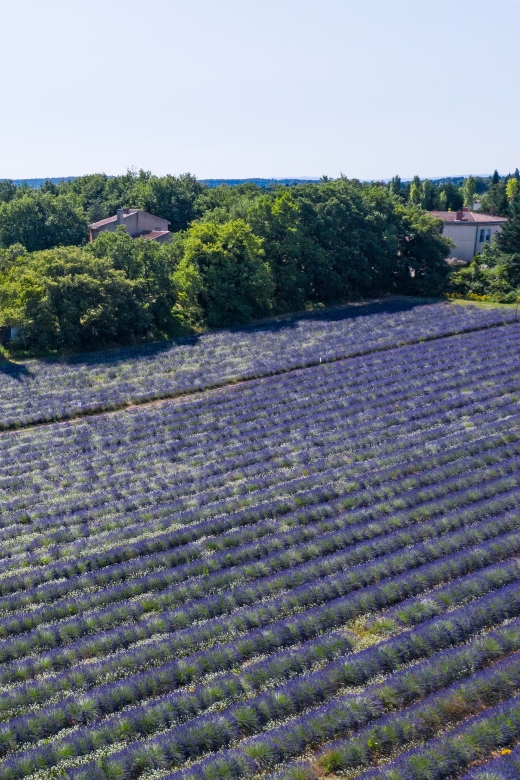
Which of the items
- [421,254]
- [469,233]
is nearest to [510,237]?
[421,254]

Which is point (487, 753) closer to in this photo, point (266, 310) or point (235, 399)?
point (235, 399)

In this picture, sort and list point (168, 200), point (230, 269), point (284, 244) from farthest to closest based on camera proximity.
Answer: point (168, 200) → point (284, 244) → point (230, 269)

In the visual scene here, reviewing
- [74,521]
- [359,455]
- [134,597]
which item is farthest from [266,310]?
[134,597]

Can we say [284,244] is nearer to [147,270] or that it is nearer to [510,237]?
[147,270]

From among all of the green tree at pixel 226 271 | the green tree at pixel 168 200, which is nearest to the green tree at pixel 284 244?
the green tree at pixel 226 271

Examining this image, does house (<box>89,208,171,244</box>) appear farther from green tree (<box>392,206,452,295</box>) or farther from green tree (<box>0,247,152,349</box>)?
green tree (<box>392,206,452,295</box>)
